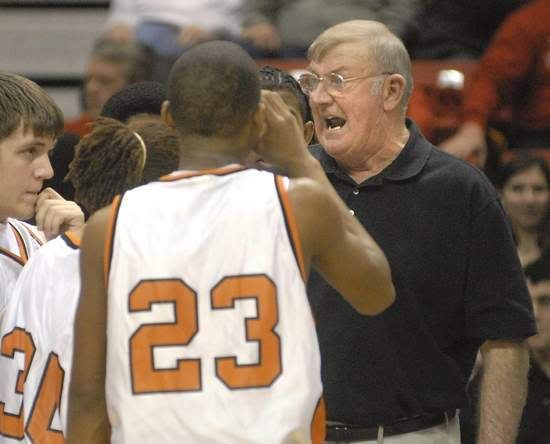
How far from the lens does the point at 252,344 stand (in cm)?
286

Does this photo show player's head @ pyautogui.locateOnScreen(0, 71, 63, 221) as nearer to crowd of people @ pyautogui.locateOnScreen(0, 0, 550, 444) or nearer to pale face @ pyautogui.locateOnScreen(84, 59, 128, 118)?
crowd of people @ pyautogui.locateOnScreen(0, 0, 550, 444)

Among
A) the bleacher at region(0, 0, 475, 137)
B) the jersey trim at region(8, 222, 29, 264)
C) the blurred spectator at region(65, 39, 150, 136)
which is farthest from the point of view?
the bleacher at region(0, 0, 475, 137)

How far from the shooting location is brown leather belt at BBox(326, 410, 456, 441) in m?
3.78

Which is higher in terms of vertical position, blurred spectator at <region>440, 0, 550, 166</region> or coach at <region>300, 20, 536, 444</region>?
blurred spectator at <region>440, 0, 550, 166</region>

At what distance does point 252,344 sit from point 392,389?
Result: 3.32 ft

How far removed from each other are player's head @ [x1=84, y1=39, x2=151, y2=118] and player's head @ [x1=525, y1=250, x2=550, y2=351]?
2.08 meters

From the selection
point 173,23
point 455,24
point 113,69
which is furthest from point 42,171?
point 455,24

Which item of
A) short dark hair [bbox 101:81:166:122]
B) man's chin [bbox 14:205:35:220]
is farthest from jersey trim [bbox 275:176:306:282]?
short dark hair [bbox 101:81:166:122]

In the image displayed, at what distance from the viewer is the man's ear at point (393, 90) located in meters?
4.05

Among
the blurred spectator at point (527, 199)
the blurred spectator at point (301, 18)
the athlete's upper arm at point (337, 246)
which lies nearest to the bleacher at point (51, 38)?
the blurred spectator at point (301, 18)

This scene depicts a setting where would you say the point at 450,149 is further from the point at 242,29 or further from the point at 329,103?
the point at 329,103

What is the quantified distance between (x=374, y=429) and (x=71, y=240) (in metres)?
1.07

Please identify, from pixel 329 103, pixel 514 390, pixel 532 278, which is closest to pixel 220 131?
pixel 329 103

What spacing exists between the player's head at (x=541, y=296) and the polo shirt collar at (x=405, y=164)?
156 cm
